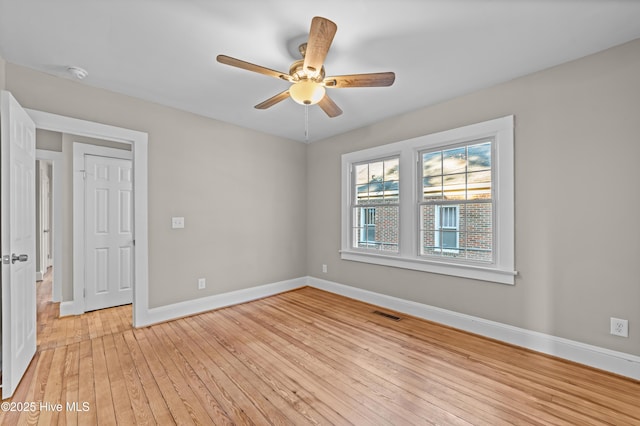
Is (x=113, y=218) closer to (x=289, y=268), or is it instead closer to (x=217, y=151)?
(x=217, y=151)

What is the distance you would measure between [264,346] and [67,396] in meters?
1.41

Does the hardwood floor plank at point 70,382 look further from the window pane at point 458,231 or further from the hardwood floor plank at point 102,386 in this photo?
the window pane at point 458,231

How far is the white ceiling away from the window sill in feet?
6.13

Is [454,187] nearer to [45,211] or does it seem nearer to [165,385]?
[165,385]

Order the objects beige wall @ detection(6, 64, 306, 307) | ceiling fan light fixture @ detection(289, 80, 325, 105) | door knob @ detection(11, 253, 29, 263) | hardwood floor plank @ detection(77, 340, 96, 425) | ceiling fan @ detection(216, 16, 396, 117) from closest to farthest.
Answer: hardwood floor plank @ detection(77, 340, 96, 425) → ceiling fan @ detection(216, 16, 396, 117) → door knob @ detection(11, 253, 29, 263) → ceiling fan light fixture @ detection(289, 80, 325, 105) → beige wall @ detection(6, 64, 306, 307)

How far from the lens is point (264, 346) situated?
105 inches

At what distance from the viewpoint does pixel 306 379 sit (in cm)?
213

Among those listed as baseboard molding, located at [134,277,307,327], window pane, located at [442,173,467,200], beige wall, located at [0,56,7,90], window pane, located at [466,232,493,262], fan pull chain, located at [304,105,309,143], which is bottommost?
baseboard molding, located at [134,277,307,327]

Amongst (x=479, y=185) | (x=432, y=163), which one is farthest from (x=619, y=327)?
(x=432, y=163)

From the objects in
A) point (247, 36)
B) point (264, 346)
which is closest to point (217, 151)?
point (247, 36)

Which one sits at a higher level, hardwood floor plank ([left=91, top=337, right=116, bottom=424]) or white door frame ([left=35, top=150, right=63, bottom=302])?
white door frame ([left=35, top=150, right=63, bottom=302])

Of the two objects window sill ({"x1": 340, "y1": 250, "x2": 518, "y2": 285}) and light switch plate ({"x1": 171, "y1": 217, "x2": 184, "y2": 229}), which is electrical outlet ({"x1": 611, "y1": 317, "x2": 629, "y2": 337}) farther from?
light switch plate ({"x1": 171, "y1": 217, "x2": 184, "y2": 229})

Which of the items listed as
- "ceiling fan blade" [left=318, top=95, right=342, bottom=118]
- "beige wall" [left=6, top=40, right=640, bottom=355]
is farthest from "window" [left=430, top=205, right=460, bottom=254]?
"ceiling fan blade" [left=318, top=95, right=342, bottom=118]

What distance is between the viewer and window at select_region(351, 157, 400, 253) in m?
3.82
